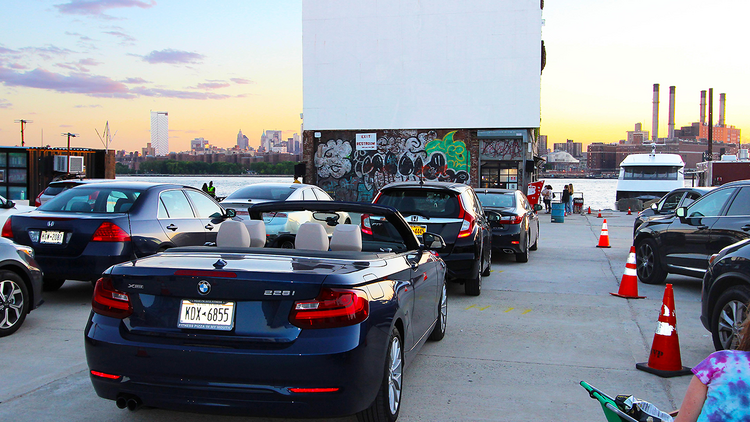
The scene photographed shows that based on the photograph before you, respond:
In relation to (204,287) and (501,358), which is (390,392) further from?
(501,358)

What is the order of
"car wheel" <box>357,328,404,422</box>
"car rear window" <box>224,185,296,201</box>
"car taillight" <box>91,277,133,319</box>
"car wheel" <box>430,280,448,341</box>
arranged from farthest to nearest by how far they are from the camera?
"car rear window" <box>224,185,296,201</box> → "car wheel" <box>430,280,448,341</box> → "car wheel" <box>357,328,404,422</box> → "car taillight" <box>91,277,133,319</box>

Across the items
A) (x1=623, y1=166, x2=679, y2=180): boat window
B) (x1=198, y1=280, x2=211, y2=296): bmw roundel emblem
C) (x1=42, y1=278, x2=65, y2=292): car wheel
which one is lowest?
(x1=42, y1=278, x2=65, y2=292): car wheel

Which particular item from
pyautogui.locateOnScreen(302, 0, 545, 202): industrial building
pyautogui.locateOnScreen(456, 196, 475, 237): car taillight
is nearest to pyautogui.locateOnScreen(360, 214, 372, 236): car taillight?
pyautogui.locateOnScreen(456, 196, 475, 237): car taillight

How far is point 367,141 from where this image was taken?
117 feet

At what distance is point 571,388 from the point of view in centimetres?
499

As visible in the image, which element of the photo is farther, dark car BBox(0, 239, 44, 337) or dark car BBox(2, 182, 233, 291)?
dark car BBox(2, 182, 233, 291)


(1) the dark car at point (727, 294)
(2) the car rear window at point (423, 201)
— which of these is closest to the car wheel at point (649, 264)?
(2) the car rear window at point (423, 201)

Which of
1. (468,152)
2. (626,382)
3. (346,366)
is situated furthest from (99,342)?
(468,152)

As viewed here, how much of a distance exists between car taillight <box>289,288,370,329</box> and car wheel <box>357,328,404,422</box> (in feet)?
1.74

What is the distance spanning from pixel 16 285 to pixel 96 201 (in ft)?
6.36

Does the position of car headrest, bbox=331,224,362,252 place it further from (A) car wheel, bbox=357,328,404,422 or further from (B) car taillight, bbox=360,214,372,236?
(B) car taillight, bbox=360,214,372,236

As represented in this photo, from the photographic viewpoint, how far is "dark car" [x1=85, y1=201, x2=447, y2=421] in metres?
3.40

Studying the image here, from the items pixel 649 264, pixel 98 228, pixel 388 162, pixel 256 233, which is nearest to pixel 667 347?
pixel 256 233

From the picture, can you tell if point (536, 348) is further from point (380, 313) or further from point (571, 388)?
point (380, 313)
